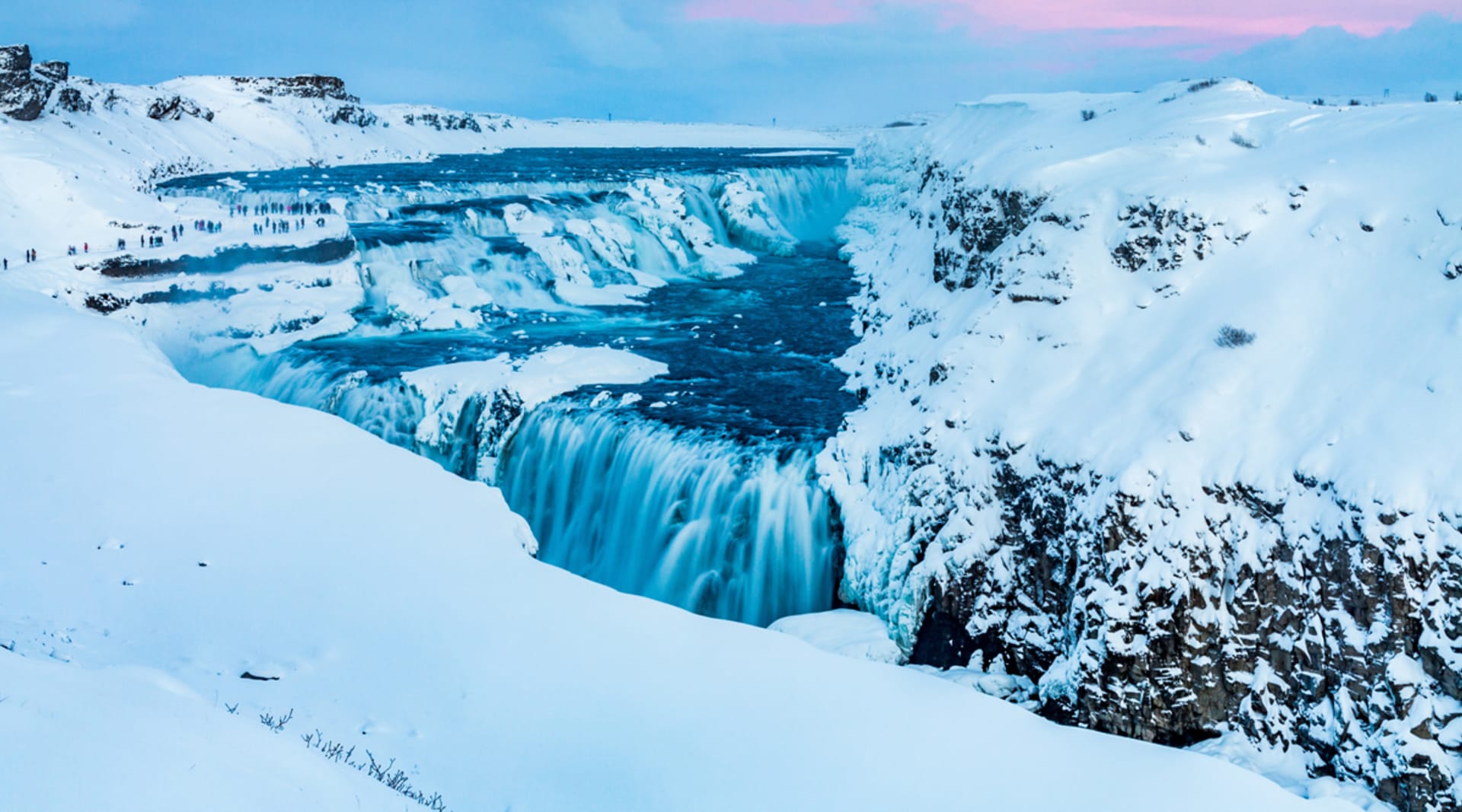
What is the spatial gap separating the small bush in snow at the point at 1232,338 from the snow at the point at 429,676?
5.78 metres

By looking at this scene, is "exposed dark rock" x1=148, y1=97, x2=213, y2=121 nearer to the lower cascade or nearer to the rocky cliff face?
the rocky cliff face

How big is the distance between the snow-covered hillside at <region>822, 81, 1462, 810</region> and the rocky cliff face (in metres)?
46.3

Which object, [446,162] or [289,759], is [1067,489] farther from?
[446,162]

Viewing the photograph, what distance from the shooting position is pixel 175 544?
10.6 m

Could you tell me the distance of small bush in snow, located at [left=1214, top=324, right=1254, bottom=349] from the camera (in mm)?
12141

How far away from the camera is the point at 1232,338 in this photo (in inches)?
482

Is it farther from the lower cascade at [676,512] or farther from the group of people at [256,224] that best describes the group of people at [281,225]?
the lower cascade at [676,512]

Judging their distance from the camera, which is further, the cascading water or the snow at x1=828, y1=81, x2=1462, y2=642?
the cascading water

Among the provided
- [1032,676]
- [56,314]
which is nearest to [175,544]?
[1032,676]

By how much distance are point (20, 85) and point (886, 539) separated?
49.2 metres

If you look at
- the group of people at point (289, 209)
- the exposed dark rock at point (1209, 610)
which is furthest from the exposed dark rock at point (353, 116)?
the exposed dark rock at point (1209, 610)

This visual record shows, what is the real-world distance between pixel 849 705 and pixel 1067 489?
457 centimetres

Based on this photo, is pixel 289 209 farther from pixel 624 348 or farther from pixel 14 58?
pixel 624 348

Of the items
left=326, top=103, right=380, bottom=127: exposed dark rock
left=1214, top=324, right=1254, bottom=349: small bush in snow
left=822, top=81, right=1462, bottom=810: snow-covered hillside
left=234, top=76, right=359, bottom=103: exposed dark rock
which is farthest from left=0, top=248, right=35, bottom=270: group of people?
left=234, top=76, right=359, bottom=103: exposed dark rock
